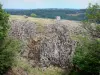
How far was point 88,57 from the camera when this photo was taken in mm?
43438

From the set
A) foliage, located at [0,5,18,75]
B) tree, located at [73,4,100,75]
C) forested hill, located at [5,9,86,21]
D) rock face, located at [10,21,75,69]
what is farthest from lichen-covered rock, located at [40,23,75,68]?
forested hill, located at [5,9,86,21]

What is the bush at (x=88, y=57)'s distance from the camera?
138 ft

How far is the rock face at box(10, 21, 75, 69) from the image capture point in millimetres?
46219

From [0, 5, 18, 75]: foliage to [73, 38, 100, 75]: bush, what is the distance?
7.17 meters

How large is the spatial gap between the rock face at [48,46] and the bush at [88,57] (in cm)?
180

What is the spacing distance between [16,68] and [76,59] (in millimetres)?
6346

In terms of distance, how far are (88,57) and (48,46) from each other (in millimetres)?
5315

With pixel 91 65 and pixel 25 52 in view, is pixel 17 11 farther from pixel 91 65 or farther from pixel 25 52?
pixel 91 65

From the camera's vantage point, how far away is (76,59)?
4444cm

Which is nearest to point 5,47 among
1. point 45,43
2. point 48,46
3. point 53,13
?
point 45,43

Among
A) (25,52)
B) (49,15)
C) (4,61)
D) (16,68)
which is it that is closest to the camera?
(4,61)

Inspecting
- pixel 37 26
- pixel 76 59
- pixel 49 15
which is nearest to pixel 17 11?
pixel 49 15

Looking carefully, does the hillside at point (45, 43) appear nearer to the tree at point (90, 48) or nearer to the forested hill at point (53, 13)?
the tree at point (90, 48)

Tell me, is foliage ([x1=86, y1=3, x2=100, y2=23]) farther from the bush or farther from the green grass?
the green grass
